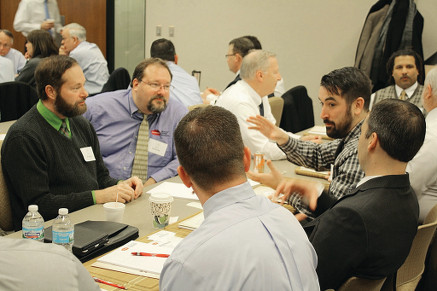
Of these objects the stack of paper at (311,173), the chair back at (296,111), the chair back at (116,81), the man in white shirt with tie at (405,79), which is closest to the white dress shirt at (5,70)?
the chair back at (116,81)

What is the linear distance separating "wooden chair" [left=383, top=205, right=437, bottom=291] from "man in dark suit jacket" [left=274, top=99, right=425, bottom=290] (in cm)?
19

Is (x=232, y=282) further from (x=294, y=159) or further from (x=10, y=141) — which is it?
(x=294, y=159)

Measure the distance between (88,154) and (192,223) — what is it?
88 cm

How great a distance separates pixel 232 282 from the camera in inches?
47.9

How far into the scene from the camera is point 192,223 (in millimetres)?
2328

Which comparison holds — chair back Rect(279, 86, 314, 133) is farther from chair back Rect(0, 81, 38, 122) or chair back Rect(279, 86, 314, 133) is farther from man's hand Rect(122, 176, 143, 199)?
man's hand Rect(122, 176, 143, 199)

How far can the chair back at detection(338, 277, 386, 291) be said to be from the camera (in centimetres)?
180

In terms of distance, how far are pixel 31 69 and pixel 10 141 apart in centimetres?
387

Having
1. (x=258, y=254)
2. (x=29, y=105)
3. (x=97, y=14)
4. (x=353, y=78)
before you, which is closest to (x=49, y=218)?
(x=258, y=254)

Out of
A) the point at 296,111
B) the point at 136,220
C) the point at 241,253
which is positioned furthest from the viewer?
the point at 296,111

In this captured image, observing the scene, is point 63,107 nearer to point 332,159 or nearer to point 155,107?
point 155,107

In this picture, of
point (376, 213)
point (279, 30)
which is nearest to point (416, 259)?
point (376, 213)

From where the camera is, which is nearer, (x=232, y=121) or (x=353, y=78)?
(x=232, y=121)

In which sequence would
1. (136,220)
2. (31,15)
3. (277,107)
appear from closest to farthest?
(136,220)
(277,107)
(31,15)
